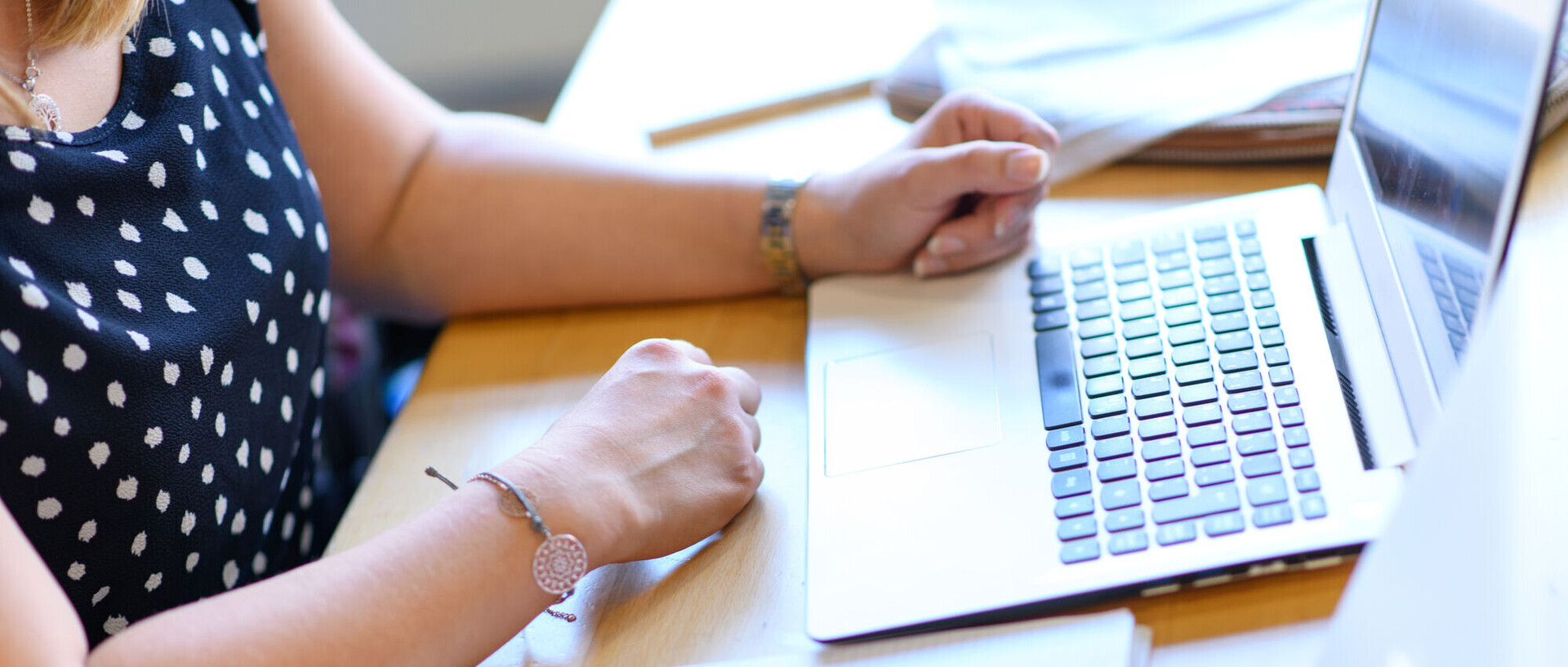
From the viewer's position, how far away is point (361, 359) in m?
1.35

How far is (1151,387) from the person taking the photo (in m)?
0.51

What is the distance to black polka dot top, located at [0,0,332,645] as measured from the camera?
20.5 inches

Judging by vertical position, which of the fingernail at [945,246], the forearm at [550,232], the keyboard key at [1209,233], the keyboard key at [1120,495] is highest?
the forearm at [550,232]

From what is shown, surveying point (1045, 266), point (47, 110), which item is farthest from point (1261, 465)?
point (47, 110)

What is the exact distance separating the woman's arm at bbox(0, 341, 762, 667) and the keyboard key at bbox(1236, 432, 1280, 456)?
0.75ft

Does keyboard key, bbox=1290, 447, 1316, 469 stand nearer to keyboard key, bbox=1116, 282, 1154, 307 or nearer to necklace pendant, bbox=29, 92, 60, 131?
keyboard key, bbox=1116, 282, 1154, 307

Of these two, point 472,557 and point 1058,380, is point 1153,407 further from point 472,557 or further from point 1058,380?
point 472,557

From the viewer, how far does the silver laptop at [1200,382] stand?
1.40 feet

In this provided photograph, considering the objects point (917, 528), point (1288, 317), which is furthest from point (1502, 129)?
point (917, 528)

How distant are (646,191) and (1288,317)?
0.41 metres

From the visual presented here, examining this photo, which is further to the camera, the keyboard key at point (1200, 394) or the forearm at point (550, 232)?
the forearm at point (550, 232)

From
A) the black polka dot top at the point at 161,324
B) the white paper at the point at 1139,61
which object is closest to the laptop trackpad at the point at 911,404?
the white paper at the point at 1139,61

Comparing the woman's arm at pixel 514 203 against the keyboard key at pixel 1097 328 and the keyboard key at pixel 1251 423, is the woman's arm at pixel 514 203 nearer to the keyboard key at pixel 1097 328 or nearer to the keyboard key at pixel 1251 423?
the keyboard key at pixel 1097 328

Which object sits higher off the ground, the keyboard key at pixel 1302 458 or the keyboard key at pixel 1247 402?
the keyboard key at pixel 1247 402
